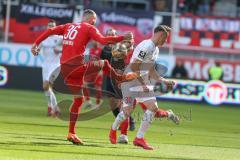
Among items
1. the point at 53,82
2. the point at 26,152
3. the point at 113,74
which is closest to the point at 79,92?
the point at 113,74

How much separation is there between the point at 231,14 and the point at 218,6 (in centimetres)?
211

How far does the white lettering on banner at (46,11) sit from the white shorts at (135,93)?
18.8 m

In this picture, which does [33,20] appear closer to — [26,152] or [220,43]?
[220,43]

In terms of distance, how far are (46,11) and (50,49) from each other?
40.1ft

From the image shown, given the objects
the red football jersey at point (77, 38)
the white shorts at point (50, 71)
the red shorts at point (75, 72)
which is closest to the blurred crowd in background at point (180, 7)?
the white shorts at point (50, 71)

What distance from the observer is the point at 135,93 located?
14812 mm

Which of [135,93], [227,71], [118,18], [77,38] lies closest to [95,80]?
[118,18]

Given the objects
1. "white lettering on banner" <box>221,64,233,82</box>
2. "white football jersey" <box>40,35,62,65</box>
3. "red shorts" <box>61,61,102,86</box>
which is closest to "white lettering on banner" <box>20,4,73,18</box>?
"white lettering on banner" <box>221,64,233,82</box>

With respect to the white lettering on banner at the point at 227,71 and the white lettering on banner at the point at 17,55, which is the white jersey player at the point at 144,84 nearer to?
the white lettering on banner at the point at 17,55

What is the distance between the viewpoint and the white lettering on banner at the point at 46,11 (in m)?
33.6

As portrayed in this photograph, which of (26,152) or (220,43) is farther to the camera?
(220,43)

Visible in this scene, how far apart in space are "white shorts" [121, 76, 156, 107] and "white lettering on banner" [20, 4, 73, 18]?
18.8m

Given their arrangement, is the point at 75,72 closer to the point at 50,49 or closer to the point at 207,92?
the point at 50,49

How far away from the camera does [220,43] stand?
3431 cm
